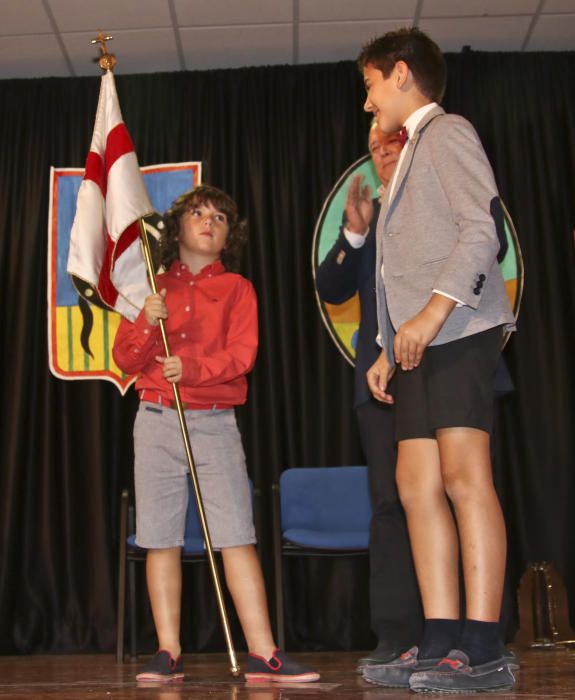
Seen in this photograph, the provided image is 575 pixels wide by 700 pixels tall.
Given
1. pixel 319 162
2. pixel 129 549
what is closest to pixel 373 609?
pixel 129 549

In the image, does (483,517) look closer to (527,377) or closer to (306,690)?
(306,690)

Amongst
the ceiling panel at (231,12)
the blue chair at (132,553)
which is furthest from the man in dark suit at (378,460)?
the ceiling panel at (231,12)

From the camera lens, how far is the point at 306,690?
199 cm

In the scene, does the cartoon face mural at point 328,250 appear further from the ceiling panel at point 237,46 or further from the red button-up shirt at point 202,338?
the red button-up shirt at point 202,338

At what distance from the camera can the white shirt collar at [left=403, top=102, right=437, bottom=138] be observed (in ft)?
7.16

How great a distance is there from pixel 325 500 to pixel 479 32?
253cm

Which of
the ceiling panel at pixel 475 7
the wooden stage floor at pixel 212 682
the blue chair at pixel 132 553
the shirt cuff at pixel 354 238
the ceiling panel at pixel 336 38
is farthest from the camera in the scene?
the ceiling panel at pixel 336 38

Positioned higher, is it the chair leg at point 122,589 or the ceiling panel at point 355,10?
the ceiling panel at point 355,10

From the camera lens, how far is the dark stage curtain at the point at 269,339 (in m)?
4.39

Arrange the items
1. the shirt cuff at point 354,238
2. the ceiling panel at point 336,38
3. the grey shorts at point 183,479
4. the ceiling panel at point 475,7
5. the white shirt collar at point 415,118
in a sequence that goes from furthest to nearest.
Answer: the ceiling panel at point 336,38 → the ceiling panel at point 475,7 → the shirt cuff at point 354,238 → the grey shorts at point 183,479 → the white shirt collar at point 415,118

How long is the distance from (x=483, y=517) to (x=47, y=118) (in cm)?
380

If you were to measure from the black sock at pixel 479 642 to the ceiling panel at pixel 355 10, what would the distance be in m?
3.37

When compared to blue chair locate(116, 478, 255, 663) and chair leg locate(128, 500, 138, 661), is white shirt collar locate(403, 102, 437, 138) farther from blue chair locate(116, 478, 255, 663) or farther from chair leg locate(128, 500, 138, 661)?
chair leg locate(128, 500, 138, 661)

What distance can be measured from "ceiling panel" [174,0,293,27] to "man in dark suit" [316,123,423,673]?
1.69 meters
